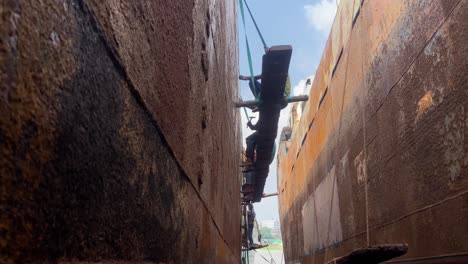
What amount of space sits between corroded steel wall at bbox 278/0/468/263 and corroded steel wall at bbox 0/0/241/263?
1.71 m

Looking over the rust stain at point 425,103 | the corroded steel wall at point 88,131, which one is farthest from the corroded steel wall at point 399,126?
the corroded steel wall at point 88,131

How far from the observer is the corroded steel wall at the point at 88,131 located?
643 millimetres

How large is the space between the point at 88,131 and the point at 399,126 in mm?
3035

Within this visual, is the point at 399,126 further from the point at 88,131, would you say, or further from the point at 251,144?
the point at 251,144

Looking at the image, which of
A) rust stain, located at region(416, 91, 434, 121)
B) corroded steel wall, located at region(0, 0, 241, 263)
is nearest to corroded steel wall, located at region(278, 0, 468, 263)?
rust stain, located at region(416, 91, 434, 121)

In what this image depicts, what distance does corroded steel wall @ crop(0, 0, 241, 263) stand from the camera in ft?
2.11

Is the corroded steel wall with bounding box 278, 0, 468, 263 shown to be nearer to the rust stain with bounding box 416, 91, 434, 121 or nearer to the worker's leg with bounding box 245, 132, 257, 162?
the rust stain with bounding box 416, 91, 434, 121

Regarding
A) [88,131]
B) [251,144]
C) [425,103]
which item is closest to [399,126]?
[425,103]

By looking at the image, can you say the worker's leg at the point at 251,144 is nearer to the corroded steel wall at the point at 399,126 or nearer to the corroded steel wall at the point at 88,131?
the corroded steel wall at the point at 399,126

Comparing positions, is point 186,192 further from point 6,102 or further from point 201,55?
point 6,102

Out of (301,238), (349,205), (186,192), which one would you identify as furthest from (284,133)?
(186,192)

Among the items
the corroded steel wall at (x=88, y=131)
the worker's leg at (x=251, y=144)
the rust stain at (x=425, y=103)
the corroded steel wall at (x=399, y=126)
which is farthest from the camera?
the worker's leg at (x=251, y=144)

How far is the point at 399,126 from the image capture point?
346 cm

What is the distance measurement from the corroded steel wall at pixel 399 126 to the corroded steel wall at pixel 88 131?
1.71 meters
